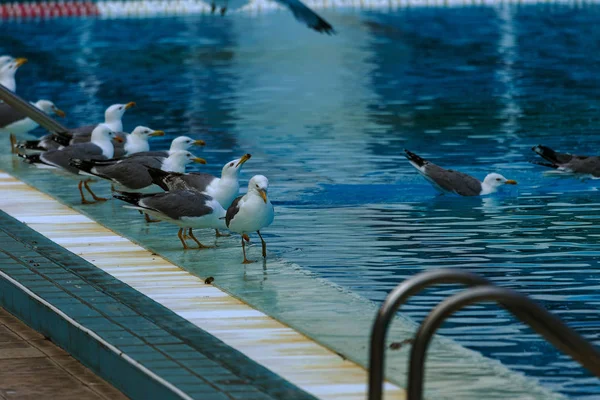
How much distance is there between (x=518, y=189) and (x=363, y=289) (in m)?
5.29

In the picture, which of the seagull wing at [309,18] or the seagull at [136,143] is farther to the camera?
the seagull wing at [309,18]

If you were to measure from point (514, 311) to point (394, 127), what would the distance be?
14919 millimetres

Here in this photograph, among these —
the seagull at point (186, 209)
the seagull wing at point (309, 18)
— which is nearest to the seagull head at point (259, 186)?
the seagull at point (186, 209)

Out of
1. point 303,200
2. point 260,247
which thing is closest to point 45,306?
point 260,247

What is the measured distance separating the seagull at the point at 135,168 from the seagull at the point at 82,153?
0.75 metres

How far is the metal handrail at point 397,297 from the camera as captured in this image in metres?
5.45

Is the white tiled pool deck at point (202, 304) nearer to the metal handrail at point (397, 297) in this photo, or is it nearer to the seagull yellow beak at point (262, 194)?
the seagull yellow beak at point (262, 194)

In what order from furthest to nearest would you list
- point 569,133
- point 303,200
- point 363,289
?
point 569,133, point 303,200, point 363,289

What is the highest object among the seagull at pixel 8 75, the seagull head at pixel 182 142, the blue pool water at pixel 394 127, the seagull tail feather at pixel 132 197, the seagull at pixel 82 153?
the seagull head at pixel 182 142

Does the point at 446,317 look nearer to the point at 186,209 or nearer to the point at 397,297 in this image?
the point at 397,297

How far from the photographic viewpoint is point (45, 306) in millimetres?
8531

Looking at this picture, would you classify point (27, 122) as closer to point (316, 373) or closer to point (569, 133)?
point (569, 133)

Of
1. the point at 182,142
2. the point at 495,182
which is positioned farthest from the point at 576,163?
the point at 182,142

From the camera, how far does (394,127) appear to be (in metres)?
20.3
